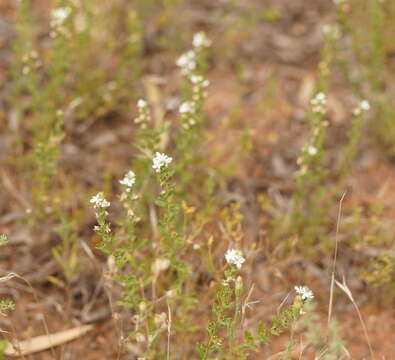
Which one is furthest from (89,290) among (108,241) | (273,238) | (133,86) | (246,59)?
(246,59)

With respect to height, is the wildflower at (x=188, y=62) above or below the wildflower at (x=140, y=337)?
above

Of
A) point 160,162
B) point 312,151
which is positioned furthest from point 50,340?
point 312,151

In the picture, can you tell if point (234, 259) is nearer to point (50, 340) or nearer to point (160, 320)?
point (160, 320)

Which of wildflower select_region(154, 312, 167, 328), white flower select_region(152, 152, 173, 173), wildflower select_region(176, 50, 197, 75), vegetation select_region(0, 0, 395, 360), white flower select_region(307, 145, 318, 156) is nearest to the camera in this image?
white flower select_region(152, 152, 173, 173)

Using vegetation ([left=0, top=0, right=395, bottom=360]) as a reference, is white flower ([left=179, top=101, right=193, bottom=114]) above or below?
above

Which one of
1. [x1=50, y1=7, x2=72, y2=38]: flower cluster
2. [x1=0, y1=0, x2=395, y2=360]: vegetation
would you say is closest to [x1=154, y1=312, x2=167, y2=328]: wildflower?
[x1=0, y1=0, x2=395, y2=360]: vegetation

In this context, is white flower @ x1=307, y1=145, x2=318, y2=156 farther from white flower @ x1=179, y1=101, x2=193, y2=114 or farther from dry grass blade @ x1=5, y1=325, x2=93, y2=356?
dry grass blade @ x1=5, y1=325, x2=93, y2=356

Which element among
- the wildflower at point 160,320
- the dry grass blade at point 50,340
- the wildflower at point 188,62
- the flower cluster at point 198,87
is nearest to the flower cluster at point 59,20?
the wildflower at point 188,62

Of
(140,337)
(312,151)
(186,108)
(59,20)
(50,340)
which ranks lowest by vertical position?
(50,340)

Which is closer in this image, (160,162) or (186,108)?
(160,162)

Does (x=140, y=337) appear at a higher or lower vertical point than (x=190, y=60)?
lower

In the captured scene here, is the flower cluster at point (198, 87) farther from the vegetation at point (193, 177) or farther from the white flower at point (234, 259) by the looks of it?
the white flower at point (234, 259)
